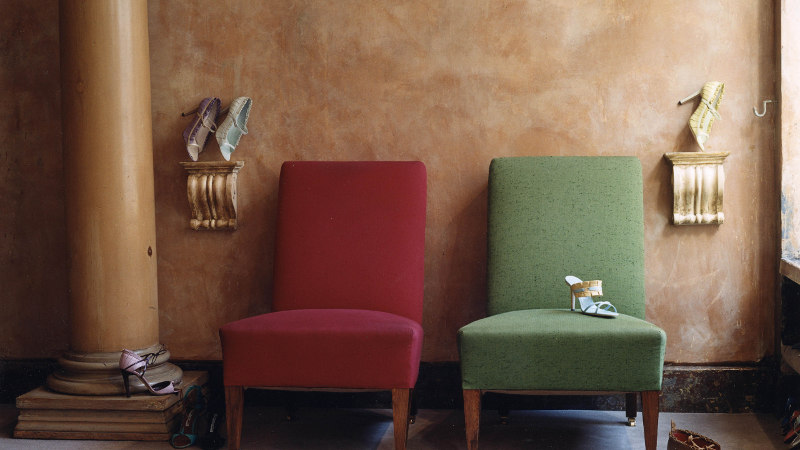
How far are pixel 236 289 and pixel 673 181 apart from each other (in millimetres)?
1941

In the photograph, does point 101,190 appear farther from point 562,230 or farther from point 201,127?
point 562,230

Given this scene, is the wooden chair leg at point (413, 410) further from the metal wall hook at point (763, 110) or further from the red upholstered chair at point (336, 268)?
the metal wall hook at point (763, 110)

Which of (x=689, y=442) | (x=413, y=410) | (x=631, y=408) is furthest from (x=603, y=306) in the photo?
(x=413, y=410)

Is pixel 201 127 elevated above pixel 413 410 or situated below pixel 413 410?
above

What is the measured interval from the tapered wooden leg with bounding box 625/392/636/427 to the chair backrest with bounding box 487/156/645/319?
351mm

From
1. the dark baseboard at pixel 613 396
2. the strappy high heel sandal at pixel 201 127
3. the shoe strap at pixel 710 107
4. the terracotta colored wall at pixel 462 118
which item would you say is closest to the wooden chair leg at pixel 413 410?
the dark baseboard at pixel 613 396

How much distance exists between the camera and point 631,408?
8.82 ft

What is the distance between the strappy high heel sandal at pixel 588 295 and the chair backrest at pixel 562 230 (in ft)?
0.41

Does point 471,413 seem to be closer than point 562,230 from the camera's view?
Yes

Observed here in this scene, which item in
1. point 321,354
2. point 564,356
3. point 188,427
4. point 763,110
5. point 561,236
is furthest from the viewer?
point 763,110

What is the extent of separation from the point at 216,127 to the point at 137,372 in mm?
1096

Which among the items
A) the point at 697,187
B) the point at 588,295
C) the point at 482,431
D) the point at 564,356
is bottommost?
the point at 482,431

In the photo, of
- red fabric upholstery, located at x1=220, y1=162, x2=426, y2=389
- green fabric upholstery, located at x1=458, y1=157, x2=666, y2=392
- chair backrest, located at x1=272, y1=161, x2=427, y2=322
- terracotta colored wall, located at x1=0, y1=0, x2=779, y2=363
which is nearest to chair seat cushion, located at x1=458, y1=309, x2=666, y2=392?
green fabric upholstery, located at x1=458, y1=157, x2=666, y2=392

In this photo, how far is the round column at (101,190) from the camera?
8.91 feet
